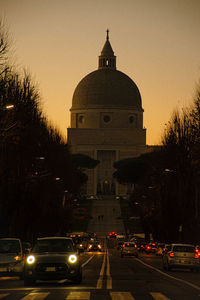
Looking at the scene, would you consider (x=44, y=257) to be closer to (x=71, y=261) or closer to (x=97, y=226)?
(x=71, y=261)

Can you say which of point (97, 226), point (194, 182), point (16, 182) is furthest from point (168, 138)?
point (97, 226)

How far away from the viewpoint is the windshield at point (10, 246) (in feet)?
101

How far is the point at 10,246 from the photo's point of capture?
31031 mm

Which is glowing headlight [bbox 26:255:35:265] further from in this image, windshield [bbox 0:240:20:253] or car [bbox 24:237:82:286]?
windshield [bbox 0:240:20:253]

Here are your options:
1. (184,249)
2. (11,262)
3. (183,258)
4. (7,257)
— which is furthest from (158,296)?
(184,249)

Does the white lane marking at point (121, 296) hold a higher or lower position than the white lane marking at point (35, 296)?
higher

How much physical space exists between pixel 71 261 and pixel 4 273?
20.0 ft

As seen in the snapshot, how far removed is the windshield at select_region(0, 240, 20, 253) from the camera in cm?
3081

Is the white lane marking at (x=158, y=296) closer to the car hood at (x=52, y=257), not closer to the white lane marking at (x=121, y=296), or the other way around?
the white lane marking at (x=121, y=296)

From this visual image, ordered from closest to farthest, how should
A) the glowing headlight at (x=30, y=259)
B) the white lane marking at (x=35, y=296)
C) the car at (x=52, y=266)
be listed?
the white lane marking at (x=35, y=296)
the car at (x=52, y=266)
the glowing headlight at (x=30, y=259)

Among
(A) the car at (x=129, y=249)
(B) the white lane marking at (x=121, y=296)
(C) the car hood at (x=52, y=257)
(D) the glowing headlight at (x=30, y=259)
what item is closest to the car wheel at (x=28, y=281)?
(D) the glowing headlight at (x=30, y=259)

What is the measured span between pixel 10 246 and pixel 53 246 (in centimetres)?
576

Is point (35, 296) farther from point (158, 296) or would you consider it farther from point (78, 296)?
point (158, 296)

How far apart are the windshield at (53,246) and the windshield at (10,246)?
4.96 metres
